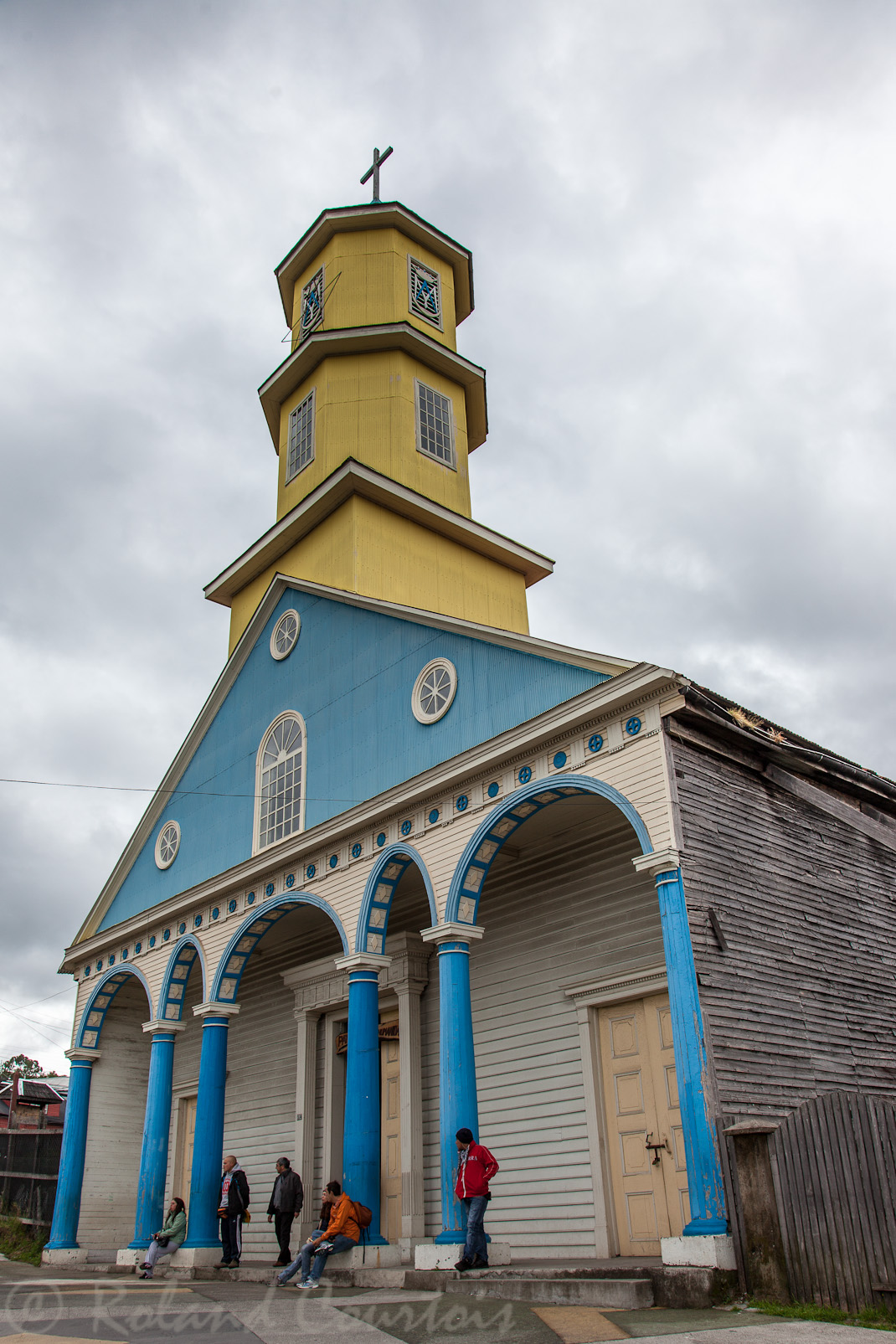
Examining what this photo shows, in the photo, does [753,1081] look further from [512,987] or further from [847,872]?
[512,987]

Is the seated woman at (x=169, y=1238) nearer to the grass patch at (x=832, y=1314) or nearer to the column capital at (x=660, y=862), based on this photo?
the column capital at (x=660, y=862)

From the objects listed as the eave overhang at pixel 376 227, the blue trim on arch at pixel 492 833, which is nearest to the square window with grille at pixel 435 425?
the eave overhang at pixel 376 227

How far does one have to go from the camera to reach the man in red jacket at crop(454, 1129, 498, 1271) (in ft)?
32.0

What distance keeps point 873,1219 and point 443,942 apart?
543 cm

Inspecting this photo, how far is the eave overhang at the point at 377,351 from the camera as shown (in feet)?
67.6

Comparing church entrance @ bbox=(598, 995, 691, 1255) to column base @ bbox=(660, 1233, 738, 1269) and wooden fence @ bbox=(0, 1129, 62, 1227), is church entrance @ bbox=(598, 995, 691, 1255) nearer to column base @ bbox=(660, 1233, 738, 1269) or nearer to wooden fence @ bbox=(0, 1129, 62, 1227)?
column base @ bbox=(660, 1233, 738, 1269)

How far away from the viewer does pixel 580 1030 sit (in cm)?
1268

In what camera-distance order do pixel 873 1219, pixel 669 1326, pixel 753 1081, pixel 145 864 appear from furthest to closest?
1. pixel 145 864
2. pixel 753 1081
3. pixel 873 1219
4. pixel 669 1326

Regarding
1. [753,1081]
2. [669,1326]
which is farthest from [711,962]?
[669,1326]

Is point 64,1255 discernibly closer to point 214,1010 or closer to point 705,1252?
→ point 214,1010

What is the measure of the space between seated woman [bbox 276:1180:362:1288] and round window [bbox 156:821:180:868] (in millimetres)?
8349

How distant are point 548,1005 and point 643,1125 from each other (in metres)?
1.97

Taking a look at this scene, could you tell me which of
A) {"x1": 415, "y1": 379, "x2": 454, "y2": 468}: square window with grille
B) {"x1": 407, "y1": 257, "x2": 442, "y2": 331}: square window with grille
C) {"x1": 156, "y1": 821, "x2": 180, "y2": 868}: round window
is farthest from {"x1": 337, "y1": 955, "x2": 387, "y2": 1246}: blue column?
{"x1": 407, "y1": 257, "x2": 442, "y2": 331}: square window with grille

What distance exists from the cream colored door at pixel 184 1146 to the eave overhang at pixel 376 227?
1696cm
